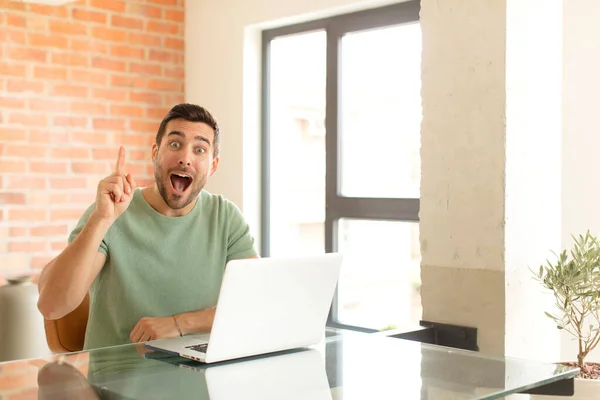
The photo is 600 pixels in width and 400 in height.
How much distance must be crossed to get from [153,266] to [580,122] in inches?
62.3

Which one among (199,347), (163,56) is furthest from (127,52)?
(199,347)

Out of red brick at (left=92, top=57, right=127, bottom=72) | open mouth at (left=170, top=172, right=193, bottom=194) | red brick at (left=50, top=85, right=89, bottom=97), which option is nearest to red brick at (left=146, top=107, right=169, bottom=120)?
red brick at (left=92, top=57, right=127, bottom=72)

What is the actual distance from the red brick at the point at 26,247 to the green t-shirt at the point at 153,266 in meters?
1.43

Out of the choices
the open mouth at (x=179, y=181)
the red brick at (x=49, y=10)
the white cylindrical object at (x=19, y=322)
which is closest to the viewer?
the open mouth at (x=179, y=181)

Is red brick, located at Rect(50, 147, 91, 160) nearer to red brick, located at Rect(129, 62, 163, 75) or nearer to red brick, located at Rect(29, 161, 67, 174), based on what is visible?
red brick, located at Rect(29, 161, 67, 174)

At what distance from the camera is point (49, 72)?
147 inches

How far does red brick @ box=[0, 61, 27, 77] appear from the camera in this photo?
3.57 meters

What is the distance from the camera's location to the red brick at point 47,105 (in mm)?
3678

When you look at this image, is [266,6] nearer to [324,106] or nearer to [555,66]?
[324,106]

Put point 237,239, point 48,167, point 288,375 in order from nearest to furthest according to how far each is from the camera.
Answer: point 288,375 < point 237,239 < point 48,167

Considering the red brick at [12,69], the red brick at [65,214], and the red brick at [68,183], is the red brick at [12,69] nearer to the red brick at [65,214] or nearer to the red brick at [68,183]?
the red brick at [68,183]

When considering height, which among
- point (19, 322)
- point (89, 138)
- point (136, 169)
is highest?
point (89, 138)

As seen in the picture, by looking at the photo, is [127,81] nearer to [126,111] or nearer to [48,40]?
[126,111]

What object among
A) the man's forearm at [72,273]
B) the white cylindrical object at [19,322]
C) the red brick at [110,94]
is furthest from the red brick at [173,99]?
the man's forearm at [72,273]
